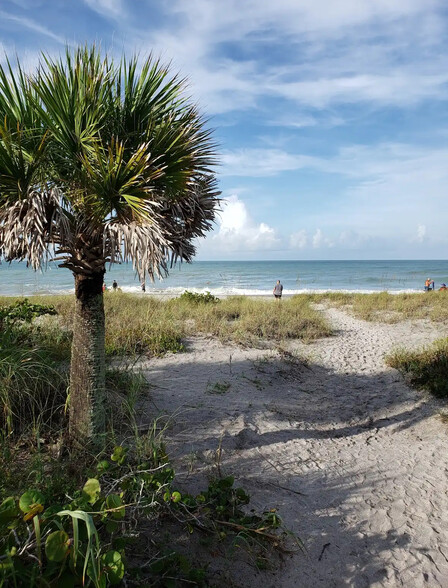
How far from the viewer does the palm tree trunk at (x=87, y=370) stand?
14.4ft

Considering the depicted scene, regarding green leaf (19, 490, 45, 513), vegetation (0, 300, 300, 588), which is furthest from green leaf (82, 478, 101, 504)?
green leaf (19, 490, 45, 513)

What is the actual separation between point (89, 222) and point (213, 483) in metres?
2.79

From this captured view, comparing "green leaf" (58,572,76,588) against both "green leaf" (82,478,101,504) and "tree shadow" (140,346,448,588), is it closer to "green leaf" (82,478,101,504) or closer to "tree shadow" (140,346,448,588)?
"green leaf" (82,478,101,504)

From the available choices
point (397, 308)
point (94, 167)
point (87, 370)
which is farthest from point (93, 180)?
point (397, 308)

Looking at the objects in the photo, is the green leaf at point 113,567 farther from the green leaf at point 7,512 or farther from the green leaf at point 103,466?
the green leaf at point 103,466

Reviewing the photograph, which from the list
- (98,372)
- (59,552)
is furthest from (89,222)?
(59,552)

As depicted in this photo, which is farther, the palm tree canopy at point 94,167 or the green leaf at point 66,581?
the palm tree canopy at point 94,167

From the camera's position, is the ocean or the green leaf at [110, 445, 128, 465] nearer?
the green leaf at [110, 445, 128, 465]

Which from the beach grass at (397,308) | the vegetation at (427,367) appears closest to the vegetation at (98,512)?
the vegetation at (427,367)

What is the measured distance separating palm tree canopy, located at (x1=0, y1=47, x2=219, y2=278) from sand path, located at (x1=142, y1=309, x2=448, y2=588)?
2770mm

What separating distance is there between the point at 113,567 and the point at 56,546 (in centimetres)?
34

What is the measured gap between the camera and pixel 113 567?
2230mm

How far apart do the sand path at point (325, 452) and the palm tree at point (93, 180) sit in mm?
2029

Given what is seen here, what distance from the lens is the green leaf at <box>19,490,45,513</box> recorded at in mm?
2207
